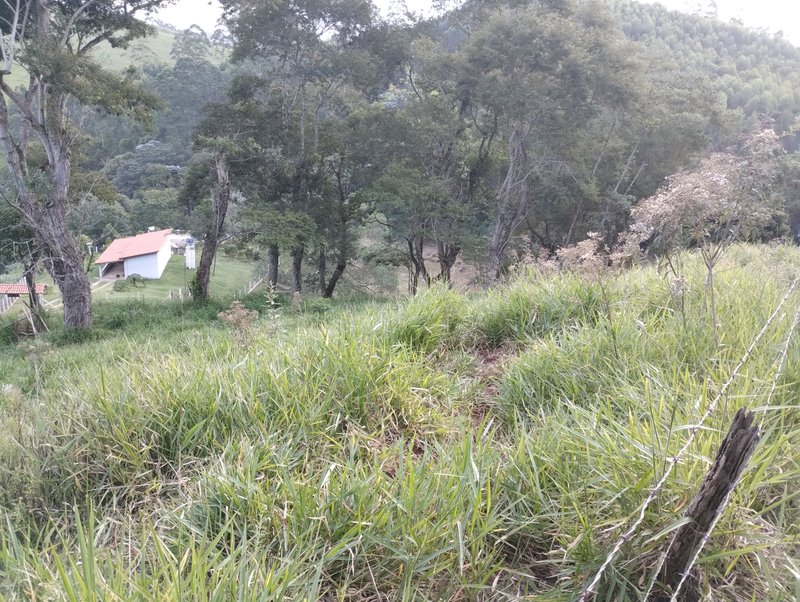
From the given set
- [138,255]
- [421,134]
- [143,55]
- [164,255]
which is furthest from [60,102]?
[143,55]

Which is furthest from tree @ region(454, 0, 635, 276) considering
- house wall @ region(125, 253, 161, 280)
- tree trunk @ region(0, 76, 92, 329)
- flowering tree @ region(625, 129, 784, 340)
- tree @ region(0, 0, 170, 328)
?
house wall @ region(125, 253, 161, 280)

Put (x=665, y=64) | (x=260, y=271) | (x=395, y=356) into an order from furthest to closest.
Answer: (x=260, y=271), (x=665, y=64), (x=395, y=356)

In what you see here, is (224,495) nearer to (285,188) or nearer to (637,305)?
(637,305)

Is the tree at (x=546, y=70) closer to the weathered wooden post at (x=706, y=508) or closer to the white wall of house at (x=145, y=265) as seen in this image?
the weathered wooden post at (x=706, y=508)

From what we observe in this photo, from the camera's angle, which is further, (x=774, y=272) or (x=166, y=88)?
(x=166, y=88)

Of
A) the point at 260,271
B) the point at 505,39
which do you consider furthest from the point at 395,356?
the point at 260,271

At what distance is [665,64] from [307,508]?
24.5m

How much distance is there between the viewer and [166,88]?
1582 inches

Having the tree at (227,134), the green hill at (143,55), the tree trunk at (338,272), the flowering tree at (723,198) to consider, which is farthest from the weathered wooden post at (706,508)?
the green hill at (143,55)

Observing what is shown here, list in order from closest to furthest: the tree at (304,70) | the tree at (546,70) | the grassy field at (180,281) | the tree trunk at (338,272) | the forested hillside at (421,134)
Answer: the tree at (546,70) → the forested hillside at (421,134) → the tree at (304,70) → the tree trunk at (338,272) → the grassy field at (180,281)

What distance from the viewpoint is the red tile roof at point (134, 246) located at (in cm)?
3384

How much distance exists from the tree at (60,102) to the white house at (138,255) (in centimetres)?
2397

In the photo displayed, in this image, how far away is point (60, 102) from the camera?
1093cm

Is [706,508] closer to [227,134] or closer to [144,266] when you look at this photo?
[227,134]
